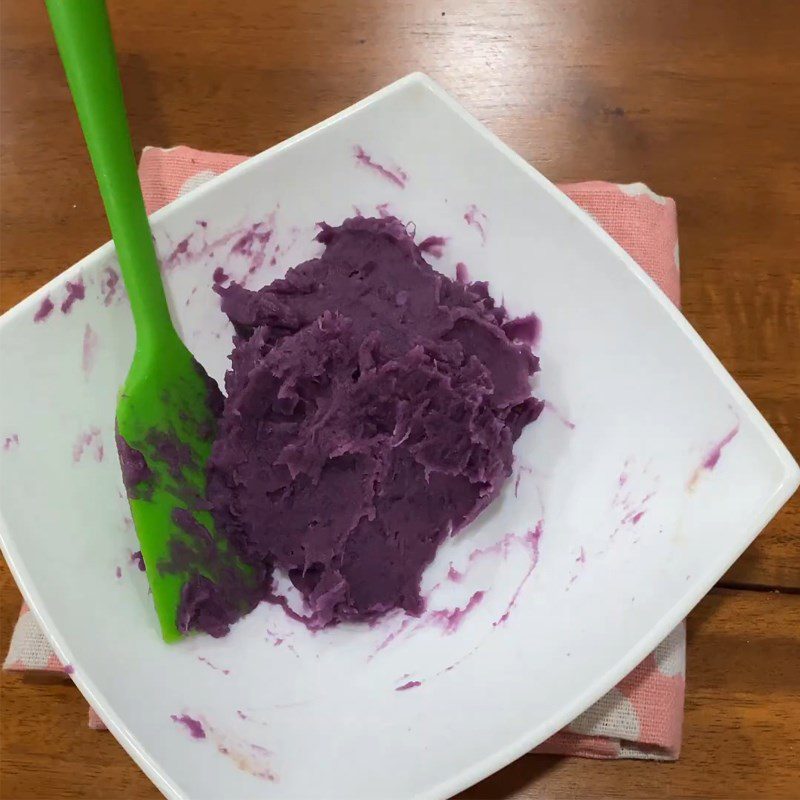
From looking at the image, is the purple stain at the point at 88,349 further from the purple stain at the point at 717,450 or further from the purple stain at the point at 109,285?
the purple stain at the point at 717,450

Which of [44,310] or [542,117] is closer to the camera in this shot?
[44,310]

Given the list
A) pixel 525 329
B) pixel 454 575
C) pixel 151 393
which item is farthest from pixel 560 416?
pixel 151 393

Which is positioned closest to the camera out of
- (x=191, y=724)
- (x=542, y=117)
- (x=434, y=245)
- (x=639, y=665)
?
(x=191, y=724)

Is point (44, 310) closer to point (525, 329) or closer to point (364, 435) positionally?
point (364, 435)

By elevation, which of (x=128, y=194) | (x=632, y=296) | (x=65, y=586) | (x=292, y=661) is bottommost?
(x=292, y=661)

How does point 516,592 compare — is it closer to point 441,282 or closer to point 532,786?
point 532,786

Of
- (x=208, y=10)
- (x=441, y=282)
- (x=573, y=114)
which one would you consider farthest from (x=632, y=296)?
(x=208, y=10)
